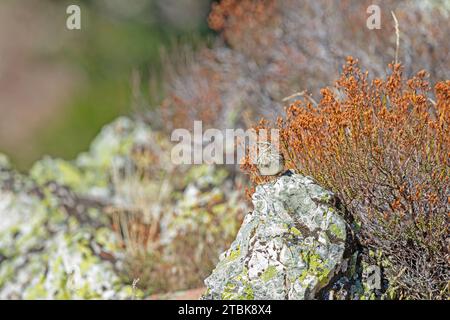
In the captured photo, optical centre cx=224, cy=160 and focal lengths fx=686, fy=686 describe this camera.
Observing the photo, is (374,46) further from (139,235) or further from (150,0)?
(150,0)

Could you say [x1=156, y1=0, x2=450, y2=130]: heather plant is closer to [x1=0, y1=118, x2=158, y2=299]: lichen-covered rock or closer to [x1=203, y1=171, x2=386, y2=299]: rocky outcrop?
[x1=0, y1=118, x2=158, y2=299]: lichen-covered rock

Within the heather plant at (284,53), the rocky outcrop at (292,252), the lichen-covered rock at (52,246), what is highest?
the heather plant at (284,53)

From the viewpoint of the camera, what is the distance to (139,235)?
18.6 feet

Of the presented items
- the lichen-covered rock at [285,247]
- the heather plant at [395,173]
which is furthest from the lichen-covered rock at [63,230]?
the heather plant at [395,173]

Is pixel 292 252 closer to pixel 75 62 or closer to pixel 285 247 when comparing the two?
pixel 285 247

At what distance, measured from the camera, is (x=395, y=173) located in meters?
3.46

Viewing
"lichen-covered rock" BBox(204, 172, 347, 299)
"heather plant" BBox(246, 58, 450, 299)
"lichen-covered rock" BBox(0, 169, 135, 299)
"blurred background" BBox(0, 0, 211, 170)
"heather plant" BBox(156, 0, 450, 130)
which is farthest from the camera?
"blurred background" BBox(0, 0, 211, 170)

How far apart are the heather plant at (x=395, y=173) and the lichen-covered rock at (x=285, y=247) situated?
197mm

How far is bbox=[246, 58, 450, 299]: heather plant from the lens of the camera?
3432mm

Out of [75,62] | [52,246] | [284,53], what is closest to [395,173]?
[284,53]

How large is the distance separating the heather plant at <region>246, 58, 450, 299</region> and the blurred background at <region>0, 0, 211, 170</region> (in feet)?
15.4

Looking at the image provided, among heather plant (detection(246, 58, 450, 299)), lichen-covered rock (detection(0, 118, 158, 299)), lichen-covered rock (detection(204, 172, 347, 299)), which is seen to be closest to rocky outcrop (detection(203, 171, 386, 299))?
lichen-covered rock (detection(204, 172, 347, 299))

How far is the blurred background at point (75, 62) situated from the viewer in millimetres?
8461

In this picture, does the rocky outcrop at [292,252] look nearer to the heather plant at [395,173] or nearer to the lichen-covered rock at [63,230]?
the heather plant at [395,173]
